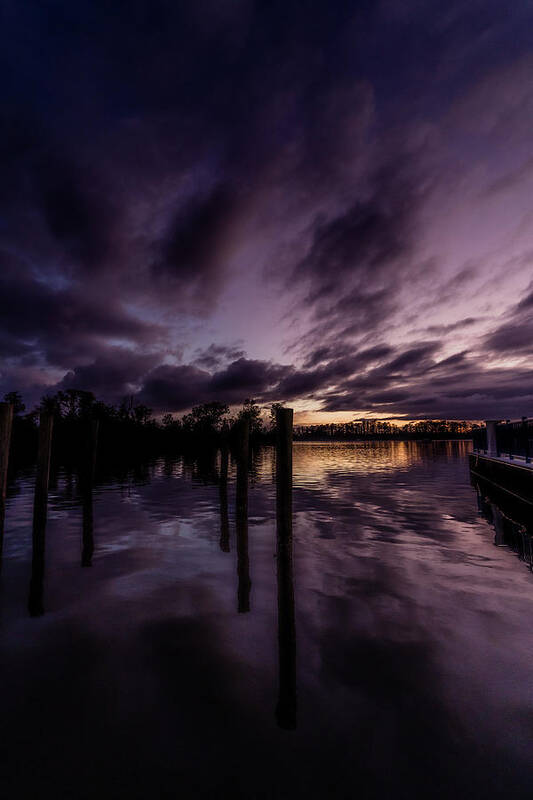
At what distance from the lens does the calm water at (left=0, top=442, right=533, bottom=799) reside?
412cm

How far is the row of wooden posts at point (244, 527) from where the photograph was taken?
4840 mm

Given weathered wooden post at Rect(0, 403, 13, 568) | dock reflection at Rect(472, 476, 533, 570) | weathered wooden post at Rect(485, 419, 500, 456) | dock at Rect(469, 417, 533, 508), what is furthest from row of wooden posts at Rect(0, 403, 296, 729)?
weathered wooden post at Rect(485, 419, 500, 456)

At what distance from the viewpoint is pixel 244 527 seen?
824 cm

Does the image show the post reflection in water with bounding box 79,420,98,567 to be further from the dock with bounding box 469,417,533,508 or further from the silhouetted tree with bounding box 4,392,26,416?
the silhouetted tree with bounding box 4,392,26,416

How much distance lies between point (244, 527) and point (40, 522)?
444cm

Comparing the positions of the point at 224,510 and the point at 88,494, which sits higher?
the point at 88,494

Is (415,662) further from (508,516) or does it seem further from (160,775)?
(508,516)

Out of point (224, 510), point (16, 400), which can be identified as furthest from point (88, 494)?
point (16, 400)

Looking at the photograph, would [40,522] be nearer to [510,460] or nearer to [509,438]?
[510,460]

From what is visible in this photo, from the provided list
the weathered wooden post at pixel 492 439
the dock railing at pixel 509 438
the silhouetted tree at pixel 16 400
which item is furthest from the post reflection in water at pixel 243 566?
the silhouetted tree at pixel 16 400

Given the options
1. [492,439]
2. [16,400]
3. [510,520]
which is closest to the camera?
[510,520]

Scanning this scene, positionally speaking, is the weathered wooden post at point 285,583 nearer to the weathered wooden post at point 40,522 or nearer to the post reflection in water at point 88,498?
the weathered wooden post at point 40,522

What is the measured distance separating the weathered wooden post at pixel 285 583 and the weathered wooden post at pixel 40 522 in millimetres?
5423

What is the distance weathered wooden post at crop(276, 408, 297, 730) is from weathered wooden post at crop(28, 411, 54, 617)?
5.42m
